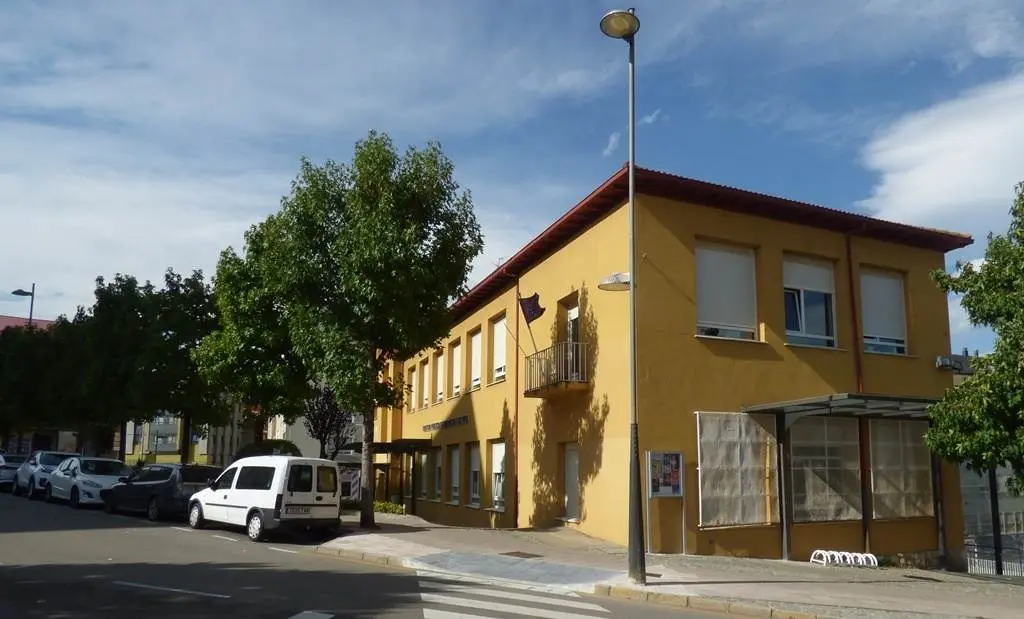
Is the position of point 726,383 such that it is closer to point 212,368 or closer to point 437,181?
point 437,181

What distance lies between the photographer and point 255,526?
1772 centimetres

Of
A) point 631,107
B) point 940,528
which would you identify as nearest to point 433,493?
point 940,528

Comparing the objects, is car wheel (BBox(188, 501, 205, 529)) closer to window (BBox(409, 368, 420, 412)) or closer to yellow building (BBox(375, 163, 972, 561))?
yellow building (BBox(375, 163, 972, 561))

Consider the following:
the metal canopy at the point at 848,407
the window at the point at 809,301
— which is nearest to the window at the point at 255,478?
the metal canopy at the point at 848,407

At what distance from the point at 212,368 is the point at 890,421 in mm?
19036

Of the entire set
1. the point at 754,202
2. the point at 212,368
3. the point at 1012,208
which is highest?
the point at 754,202

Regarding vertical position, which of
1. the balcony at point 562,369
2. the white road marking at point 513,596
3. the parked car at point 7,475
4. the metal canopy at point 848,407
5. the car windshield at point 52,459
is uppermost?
the balcony at point 562,369

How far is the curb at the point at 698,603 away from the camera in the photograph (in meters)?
10.7

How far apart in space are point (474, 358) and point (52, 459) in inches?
582

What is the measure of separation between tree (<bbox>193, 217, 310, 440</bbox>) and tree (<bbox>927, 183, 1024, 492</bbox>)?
56.4 ft

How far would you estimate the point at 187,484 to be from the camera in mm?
21391

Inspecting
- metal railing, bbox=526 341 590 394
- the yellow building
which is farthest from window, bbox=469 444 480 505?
metal railing, bbox=526 341 590 394

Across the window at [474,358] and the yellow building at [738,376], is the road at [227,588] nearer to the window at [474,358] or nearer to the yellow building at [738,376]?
the yellow building at [738,376]

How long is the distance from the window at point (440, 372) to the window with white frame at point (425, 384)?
0.62m
